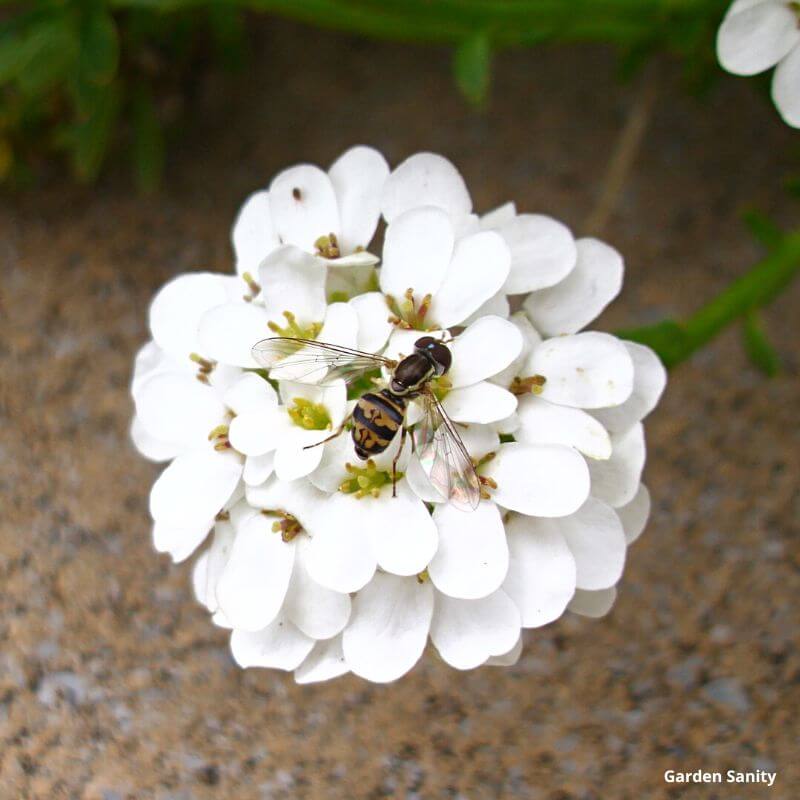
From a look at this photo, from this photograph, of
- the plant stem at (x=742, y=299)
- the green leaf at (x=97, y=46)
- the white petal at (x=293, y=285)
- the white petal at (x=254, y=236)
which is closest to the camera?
the white petal at (x=293, y=285)

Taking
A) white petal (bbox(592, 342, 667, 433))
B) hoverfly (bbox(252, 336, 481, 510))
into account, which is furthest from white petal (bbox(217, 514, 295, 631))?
white petal (bbox(592, 342, 667, 433))

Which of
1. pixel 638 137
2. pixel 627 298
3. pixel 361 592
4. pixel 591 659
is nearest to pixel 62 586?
pixel 361 592

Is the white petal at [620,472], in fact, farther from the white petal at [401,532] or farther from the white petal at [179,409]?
the white petal at [179,409]

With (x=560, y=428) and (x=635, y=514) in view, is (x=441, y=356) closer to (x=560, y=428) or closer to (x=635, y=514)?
(x=560, y=428)

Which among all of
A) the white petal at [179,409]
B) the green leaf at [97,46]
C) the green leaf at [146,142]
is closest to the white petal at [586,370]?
the white petal at [179,409]

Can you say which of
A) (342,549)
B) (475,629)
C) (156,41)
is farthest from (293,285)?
(156,41)

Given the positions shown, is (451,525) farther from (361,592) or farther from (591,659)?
(591,659)
